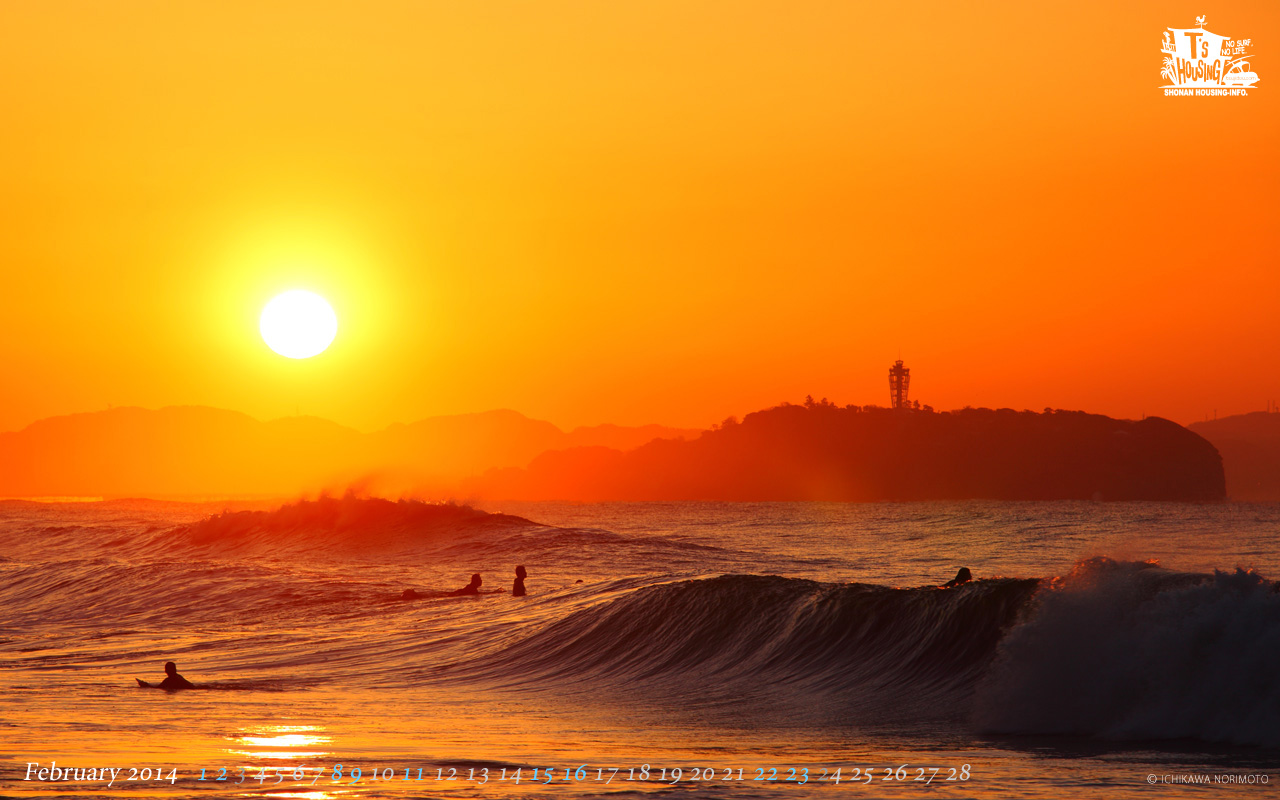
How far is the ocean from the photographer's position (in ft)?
31.6

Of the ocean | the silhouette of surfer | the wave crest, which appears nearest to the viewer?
the ocean

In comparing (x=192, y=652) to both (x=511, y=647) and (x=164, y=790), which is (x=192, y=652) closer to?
(x=511, y=647)

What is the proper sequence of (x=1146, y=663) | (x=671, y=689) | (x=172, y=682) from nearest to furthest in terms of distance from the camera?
(x=1146, y=663), (x=172, y=682), (x=671, y=689)

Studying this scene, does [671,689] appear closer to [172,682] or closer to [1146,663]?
[1146,663]

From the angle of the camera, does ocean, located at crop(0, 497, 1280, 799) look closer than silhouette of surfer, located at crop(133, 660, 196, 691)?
Yes

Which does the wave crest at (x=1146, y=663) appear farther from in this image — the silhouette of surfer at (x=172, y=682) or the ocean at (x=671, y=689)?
the silhouette of surfer at (x=172, y=682)

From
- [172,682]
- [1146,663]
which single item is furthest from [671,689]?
[172,682]

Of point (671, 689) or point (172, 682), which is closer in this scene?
point (172, 682)

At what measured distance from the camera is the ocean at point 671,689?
31.6 feet

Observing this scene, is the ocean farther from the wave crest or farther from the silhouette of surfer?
the silhouette of surfer

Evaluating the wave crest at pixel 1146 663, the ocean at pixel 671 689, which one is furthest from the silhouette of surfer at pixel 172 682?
the wave crest at pixel 1146 663

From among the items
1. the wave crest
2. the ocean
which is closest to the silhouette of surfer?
the ocean

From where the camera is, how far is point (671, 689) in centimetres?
1709

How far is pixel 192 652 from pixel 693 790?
15.4 meters
